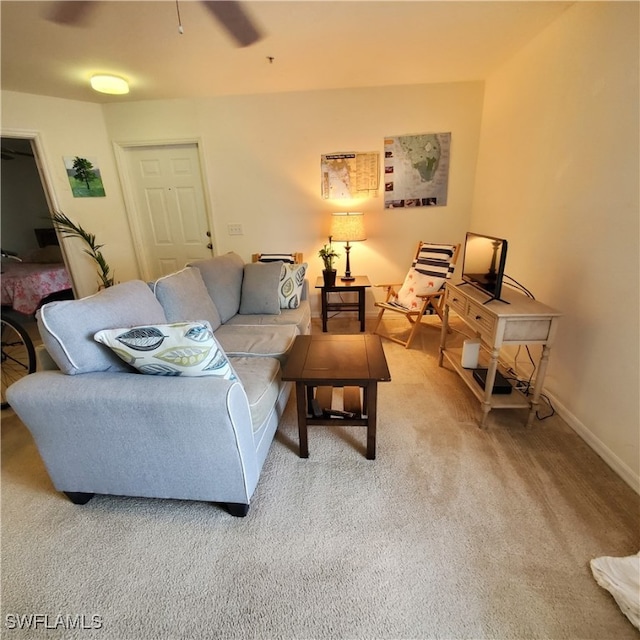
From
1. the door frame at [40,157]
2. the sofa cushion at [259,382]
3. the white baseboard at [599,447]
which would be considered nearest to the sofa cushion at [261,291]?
the sofa cushion at [259,382]

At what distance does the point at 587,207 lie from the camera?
171 centimetres

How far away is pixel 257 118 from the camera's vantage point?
10.4ft

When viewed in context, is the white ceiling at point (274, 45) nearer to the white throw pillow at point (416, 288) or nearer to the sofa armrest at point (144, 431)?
the white throw pillow at point (416, 288)

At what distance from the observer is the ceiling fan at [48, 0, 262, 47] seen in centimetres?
172

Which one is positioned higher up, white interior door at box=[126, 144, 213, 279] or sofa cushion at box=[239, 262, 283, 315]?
white interior door at box=[126, 144, 213, 279]

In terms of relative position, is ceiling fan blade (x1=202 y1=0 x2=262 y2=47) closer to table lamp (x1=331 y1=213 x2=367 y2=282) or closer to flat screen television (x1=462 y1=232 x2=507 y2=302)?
table lamp (x1=331 y1=213 x2=367 y2=282)

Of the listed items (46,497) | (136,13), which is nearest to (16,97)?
(136,13)

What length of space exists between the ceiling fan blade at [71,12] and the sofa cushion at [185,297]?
1.53 meters

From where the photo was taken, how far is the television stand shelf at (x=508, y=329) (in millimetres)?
1628

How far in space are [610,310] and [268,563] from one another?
1969mm

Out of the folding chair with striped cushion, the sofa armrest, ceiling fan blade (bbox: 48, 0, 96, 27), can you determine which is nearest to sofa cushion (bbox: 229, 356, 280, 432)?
the sofa armrest

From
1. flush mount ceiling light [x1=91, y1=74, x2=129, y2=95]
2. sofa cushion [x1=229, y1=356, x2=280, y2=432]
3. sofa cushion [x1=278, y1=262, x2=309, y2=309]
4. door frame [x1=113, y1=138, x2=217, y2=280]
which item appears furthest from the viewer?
door frame [x1=113, y1=138, x2=217, y2=280]

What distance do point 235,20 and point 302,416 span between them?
2.39 metres

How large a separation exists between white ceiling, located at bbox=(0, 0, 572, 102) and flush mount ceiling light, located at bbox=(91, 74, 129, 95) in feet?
0.21
